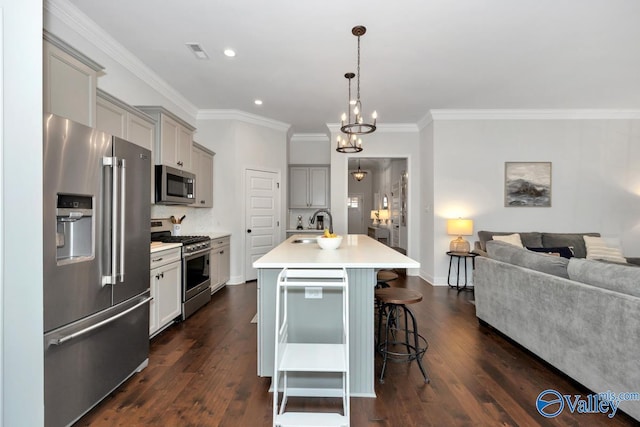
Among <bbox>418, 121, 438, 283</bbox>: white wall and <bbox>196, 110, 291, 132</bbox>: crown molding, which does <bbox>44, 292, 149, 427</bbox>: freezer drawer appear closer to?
<bbox>196, 110, 291, 132</bbox>: crown molding

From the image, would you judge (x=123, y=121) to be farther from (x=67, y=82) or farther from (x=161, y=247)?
(x=161, y=247)

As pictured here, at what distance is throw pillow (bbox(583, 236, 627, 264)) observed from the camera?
4.30 metres

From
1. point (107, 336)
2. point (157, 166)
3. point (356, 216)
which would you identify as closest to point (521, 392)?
point (107, 336)

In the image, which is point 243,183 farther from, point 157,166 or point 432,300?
point 432,300

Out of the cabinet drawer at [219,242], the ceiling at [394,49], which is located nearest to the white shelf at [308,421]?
the ceiling at [394,49]

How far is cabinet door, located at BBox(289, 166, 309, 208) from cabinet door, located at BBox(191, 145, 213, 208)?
1850 millimetres

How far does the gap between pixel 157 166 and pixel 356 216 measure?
8710 mm

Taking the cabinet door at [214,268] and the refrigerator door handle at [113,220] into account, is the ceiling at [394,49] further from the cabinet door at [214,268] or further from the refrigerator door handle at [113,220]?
the cabinet door at [214,268]

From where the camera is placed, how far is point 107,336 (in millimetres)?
1920

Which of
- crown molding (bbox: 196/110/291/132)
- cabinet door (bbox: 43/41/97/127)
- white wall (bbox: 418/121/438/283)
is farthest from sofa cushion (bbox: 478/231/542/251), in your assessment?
cabinet door (bbox: 43/41/97/127)

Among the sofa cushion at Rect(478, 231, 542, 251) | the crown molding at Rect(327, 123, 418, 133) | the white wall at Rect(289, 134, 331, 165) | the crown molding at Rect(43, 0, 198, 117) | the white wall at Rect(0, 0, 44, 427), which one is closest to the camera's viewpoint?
the white wall at Rect(0, 0, 44, 427)

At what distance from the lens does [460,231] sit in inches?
190

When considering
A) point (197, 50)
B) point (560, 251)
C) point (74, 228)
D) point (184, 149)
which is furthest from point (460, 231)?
point (74, 228)

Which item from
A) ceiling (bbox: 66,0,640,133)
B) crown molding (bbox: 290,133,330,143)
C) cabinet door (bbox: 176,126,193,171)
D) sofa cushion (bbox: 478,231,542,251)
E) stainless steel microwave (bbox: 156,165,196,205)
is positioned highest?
ceiling (bbox: 66,0,640,133)
